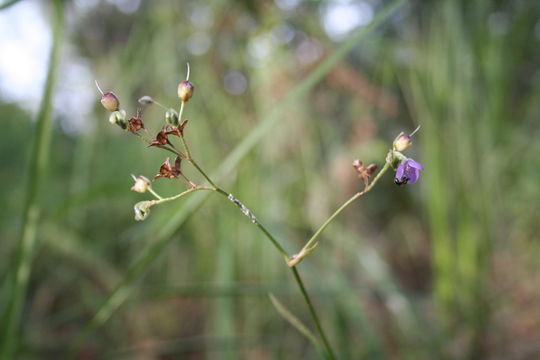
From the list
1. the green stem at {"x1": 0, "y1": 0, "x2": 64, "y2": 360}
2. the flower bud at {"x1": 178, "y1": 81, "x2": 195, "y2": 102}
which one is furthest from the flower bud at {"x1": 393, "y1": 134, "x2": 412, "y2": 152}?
the green stem at {"x1": 0, "y1": 0, "x2": 64, "y2": 360}

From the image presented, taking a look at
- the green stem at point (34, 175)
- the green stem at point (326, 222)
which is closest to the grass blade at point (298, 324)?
the green stem at point (326, 222)

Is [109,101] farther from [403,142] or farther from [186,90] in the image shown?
[403,142]

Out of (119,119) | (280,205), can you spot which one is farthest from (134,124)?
(280,205)

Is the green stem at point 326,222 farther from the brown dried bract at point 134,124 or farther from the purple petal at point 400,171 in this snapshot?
the brown dried bract at point 134,124

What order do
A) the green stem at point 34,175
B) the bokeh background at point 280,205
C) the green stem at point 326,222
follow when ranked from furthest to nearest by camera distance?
the bokeh background at point 280,205
the green stem at point 34,175
the green stem at point 326,222

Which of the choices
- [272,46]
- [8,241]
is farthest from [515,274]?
[8,241]

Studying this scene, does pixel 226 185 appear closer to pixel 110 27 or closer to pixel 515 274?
pixel 515 274
